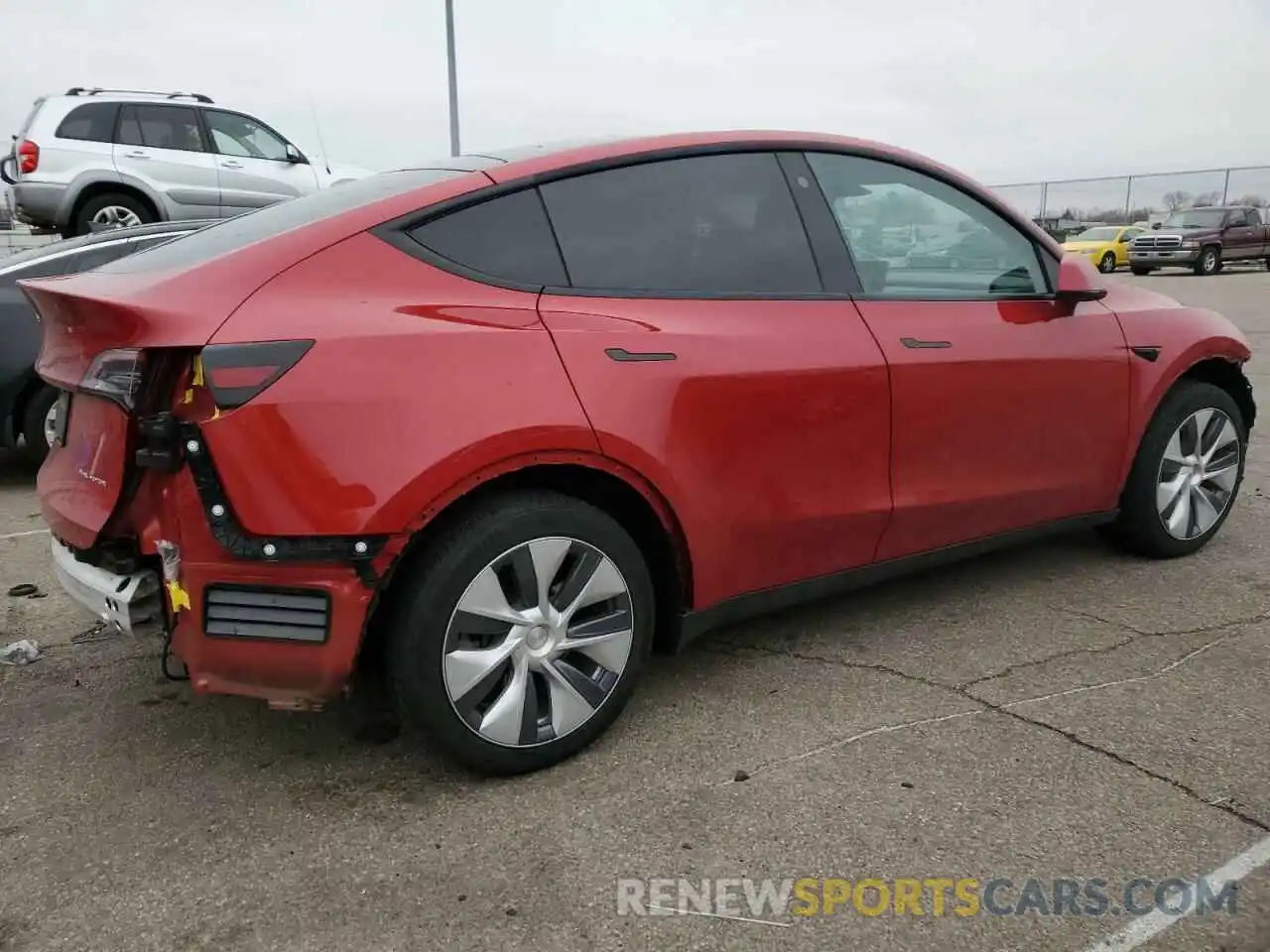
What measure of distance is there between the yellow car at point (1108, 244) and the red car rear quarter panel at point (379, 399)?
2876cm

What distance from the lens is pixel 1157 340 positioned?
13.0 ft

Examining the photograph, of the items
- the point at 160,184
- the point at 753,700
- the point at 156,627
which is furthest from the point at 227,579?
the point at 160,184

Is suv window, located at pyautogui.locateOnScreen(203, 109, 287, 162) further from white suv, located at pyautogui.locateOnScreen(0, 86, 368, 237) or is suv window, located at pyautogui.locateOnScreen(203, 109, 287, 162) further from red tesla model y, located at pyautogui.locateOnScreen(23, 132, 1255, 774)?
red tesla model y, located at pyautogui.locateOnScreen(23, 132, 1255, 774)

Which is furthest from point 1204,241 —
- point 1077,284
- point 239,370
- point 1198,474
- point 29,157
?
point 239,370

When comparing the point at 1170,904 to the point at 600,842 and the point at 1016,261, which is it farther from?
the point at 1016,261

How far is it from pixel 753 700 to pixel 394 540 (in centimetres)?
127

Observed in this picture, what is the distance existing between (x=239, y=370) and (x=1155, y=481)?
11.3 feet

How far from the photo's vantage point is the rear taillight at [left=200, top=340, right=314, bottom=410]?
2.17 m

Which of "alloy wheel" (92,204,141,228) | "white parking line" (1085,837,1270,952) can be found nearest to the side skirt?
"white parking line" (1085,837,1270,952)

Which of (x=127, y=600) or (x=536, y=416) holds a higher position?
(x=536, y=416)

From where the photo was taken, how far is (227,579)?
226 cm

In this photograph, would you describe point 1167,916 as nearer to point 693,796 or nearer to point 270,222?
point 693,796

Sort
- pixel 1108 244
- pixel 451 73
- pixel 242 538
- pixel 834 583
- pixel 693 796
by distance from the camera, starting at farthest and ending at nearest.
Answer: pixel 1108 244 < pixel 451 73 < pixel 834 583 < pixel 693 796 < pixel 242 538

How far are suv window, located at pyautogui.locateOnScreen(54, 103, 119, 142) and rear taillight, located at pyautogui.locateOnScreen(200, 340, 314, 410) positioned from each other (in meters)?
9.59
